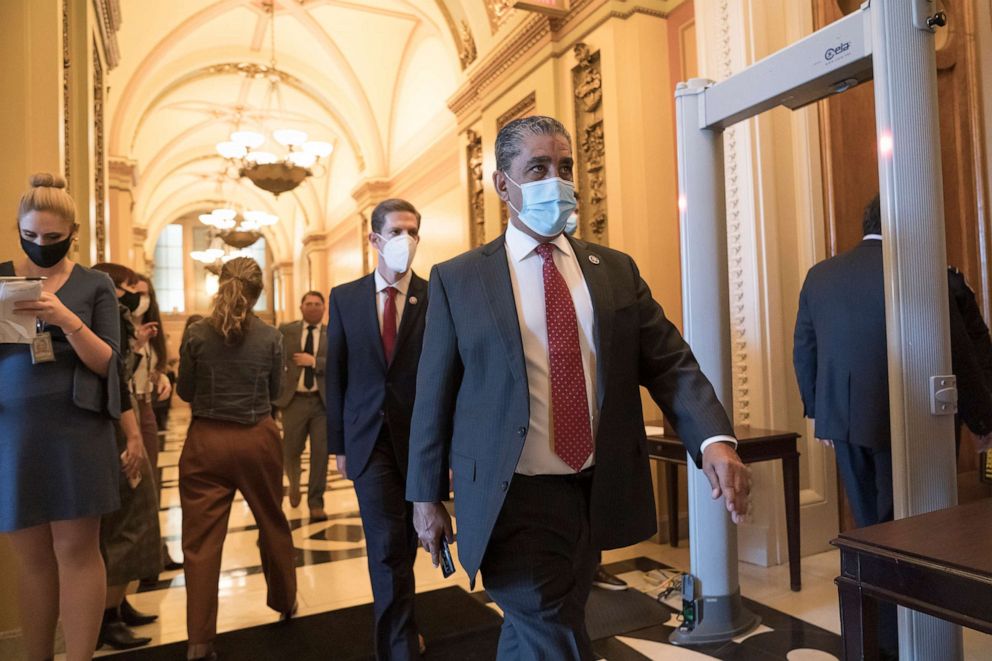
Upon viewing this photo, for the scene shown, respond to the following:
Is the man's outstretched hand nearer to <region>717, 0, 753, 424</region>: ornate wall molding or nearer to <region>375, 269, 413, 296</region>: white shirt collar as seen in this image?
<region>375, 269, 413, 296</region>: white shirt collar

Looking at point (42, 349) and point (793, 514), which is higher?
point (42, 349)

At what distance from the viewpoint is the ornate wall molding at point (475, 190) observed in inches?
295

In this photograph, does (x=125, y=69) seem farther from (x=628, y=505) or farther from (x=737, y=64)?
(x=628, y=505)

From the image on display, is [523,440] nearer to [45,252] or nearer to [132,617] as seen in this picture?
[45,252]

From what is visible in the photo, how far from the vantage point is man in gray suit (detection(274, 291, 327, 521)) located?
5.75 metres

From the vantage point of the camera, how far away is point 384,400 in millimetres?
2754

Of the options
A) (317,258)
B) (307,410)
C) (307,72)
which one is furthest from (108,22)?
(317,258)

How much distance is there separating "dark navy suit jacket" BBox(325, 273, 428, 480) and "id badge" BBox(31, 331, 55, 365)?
3.07ft

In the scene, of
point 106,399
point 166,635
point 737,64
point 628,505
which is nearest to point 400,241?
point 106,399

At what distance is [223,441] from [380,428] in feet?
2.85

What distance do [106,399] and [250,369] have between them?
829mm

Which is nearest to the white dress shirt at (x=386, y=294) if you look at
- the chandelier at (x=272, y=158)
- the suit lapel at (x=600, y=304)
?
the suit lapel at (x=600, y=304)

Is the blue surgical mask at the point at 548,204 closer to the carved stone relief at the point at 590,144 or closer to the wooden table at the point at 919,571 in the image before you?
the wooden table at the point at 919,571

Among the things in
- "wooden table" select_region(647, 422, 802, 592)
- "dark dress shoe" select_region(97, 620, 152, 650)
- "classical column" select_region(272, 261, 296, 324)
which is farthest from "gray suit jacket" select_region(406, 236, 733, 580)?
"classical column" select_region(272, 261, 296, 324)
